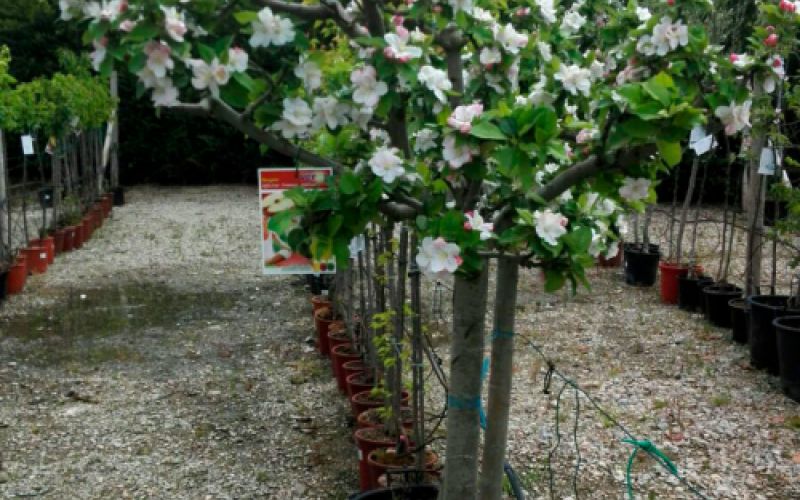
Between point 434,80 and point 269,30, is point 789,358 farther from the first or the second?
point 269,30

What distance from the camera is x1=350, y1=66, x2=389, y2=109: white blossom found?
203 centimetres

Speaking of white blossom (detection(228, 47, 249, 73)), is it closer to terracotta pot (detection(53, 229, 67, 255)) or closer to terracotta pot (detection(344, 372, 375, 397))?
terracotta pot (detection(344, 372, 375, 397))

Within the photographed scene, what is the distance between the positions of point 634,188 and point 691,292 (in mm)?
5743

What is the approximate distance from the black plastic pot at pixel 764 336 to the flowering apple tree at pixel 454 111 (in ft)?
11.2

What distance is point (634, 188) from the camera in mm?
2244

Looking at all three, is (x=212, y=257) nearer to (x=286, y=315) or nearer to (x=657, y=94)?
(x=286, y=315)

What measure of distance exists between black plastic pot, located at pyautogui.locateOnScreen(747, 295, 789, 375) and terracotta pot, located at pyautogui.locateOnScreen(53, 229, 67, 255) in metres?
8.01

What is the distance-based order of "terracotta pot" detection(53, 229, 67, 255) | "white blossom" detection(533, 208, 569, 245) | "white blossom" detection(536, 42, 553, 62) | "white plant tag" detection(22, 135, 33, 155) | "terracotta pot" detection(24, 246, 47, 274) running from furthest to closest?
"terracotta pot" detection(53, 229, 67, 255)
"white plant tag" detection(22, 135, 33, 155)
"terracotta pot" detection(24, 246, 47, 274)
"white blossom" detection(536, 42, 553, 62)
"white blossom" detection(533, 208, 569, 245)

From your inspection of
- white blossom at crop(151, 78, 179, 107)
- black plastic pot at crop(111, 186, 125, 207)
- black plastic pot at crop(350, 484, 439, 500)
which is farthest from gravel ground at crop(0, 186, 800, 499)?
black plastic pot at crop(111, 186, 125, 207)

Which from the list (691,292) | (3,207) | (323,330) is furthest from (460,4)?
(3,207)

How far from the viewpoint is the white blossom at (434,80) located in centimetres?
206

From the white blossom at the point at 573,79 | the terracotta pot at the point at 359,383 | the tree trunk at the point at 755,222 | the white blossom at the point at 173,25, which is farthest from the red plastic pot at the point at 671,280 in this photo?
the white blossom at the point at 173,25

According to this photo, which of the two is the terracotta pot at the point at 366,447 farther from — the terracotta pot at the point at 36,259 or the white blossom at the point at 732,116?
the terracotta pot at the point at 36,259

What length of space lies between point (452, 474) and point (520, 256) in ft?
2.56
